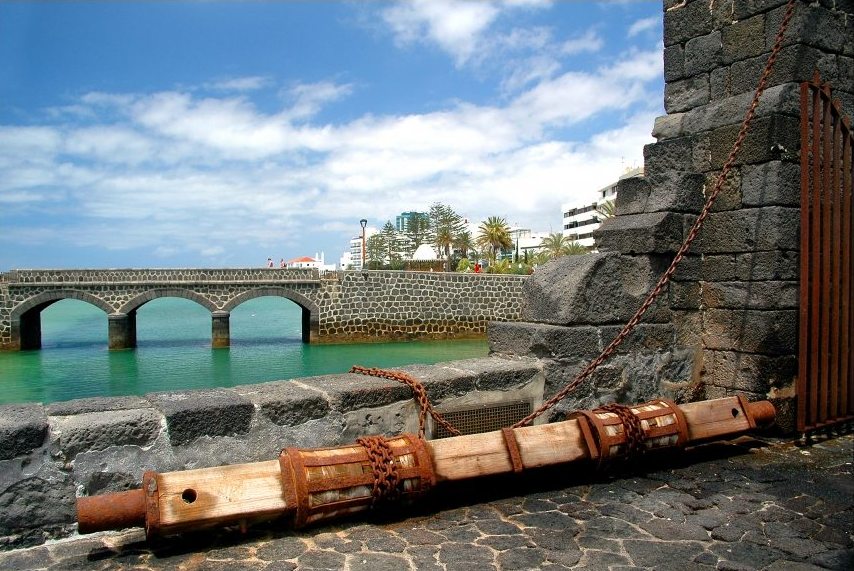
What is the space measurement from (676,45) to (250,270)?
25.1 metres

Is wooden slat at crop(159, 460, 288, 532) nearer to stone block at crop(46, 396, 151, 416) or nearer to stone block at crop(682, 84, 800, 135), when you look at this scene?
stone block at crop(46, 396, 151, 416)

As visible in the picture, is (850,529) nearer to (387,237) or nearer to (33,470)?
(33,470)

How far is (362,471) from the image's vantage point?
9.09 feet

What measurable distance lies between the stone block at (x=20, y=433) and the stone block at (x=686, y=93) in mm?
4262

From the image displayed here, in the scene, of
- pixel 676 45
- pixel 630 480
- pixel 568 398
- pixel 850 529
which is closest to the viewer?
pixel 850 529

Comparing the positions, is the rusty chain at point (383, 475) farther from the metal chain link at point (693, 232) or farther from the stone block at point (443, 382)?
the metal chain link at point (693, 232)

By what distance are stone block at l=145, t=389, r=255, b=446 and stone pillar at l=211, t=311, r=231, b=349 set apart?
25.3 metres

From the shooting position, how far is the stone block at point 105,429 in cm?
268

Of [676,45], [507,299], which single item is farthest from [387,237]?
[676,45]

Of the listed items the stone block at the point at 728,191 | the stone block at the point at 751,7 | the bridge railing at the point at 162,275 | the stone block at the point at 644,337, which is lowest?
the stone block at the point at 644,337

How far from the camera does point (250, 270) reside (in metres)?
28.1

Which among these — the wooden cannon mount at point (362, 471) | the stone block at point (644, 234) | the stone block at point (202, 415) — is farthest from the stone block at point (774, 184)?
the stone block at point (202, 415)

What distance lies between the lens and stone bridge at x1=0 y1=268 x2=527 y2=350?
1038 inches

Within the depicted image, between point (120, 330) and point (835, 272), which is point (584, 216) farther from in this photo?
point (835, 272)
